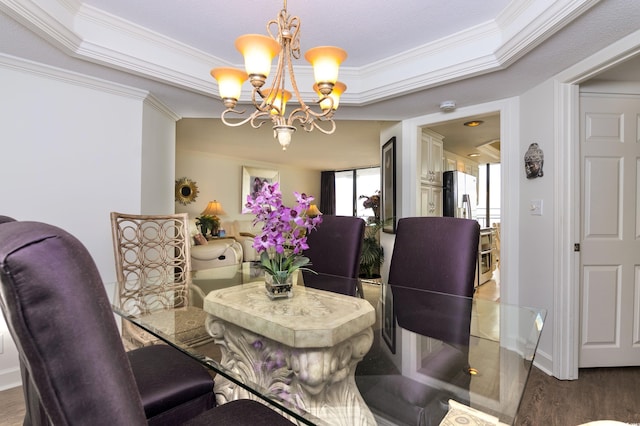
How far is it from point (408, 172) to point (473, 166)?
310 centimetres

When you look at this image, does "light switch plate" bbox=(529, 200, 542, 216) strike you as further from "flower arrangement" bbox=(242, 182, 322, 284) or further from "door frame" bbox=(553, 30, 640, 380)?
"flower arrangement" bbox=(242, 182, 322, 284)

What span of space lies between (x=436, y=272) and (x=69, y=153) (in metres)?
2.61

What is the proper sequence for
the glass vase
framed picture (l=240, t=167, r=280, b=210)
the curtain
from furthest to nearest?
the curtain → framed picture (l=240, t=167, r=280, b=210) → the glass vase

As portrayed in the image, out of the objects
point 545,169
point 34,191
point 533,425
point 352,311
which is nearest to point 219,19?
point 34,191

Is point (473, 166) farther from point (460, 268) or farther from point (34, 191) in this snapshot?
point (34, 191)

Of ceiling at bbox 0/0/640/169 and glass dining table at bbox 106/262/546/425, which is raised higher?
ceiling at bbox 0/0/640/169

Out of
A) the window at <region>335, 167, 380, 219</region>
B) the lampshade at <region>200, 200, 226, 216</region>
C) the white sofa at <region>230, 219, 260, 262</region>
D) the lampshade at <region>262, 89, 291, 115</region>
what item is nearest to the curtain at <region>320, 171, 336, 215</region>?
the window at <region>335, 167, 380, 219</region>

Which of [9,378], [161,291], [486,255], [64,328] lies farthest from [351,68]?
[486,255]

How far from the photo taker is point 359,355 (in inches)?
43.9

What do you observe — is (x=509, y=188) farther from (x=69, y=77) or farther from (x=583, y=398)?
(x=69, y=77)

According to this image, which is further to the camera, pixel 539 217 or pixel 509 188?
pixel 509 188

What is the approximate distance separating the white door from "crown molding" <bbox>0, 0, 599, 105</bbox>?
0.87 meters

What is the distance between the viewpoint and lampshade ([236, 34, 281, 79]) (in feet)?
4.44

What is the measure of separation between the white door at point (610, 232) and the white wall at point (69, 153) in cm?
342
